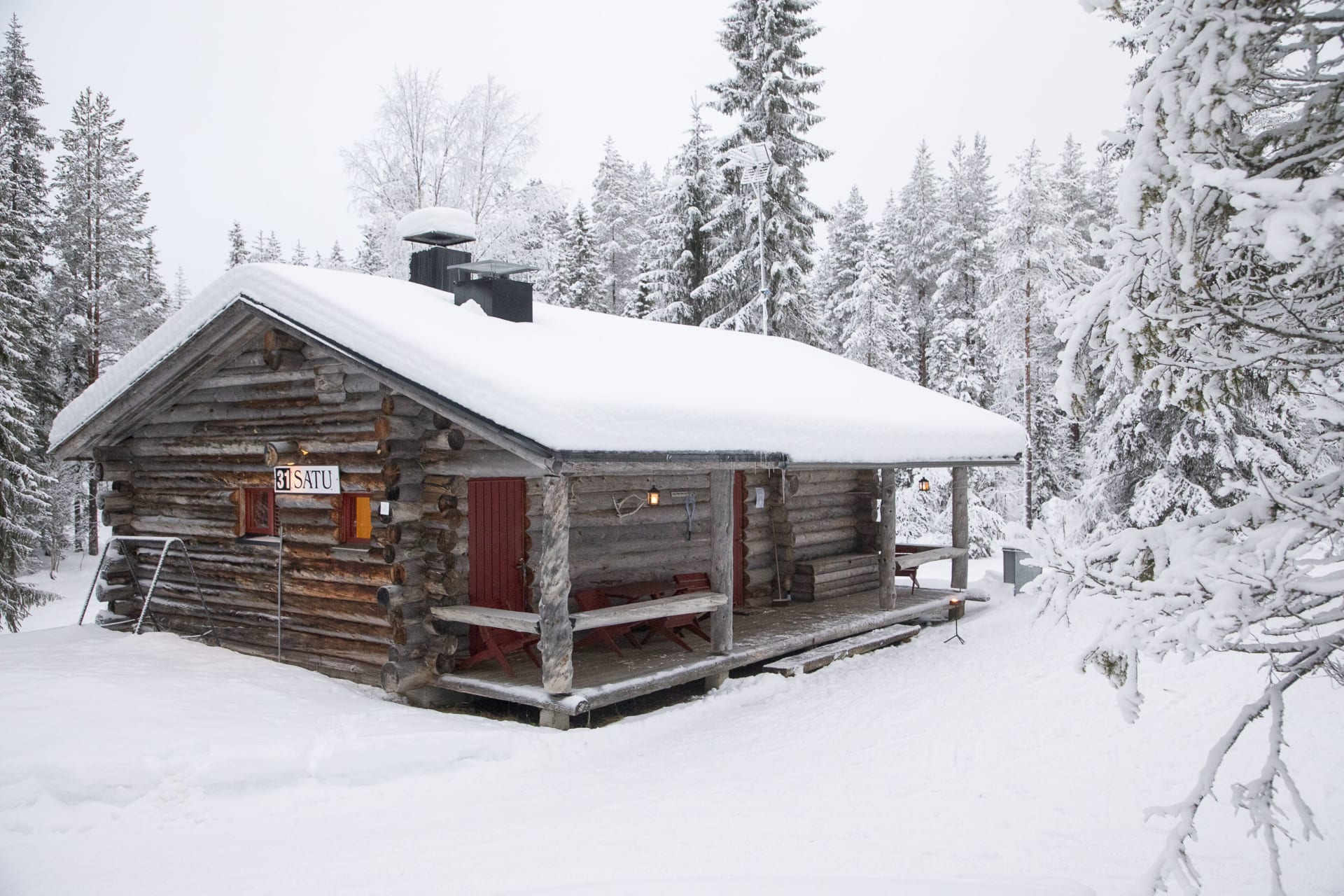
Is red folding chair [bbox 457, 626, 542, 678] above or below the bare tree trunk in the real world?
below

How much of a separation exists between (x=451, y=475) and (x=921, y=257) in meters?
26.5

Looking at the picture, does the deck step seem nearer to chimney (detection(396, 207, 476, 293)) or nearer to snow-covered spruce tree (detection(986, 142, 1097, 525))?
chimney (detection(396, 207, 476, 293))

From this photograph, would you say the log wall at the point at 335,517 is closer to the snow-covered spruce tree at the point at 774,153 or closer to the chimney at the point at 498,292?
the chimney at the point at 498,292

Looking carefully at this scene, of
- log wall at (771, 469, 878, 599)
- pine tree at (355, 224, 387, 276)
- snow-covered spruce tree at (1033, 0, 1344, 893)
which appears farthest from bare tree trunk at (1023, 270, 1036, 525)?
snow-covered spruce tree at (1033, 0, 1344, 893)

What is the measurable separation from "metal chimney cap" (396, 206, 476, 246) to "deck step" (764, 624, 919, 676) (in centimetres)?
713

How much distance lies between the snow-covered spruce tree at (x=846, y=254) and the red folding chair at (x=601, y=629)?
67.4 ft

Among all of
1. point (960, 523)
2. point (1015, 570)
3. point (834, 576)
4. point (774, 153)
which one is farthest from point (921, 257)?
point (834, 576)

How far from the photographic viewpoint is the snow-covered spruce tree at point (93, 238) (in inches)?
938

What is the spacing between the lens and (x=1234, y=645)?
3.95 meters

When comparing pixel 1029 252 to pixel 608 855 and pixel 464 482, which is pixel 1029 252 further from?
pixel 608 855

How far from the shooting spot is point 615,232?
36.5 metres

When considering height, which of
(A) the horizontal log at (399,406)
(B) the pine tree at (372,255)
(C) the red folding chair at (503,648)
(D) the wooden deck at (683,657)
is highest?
(B) the pine tree at (372,255)

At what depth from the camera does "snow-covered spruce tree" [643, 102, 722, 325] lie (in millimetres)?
25500

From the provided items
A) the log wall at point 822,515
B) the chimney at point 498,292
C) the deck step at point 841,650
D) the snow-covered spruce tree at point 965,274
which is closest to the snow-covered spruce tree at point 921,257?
the snow-covered spruce tree at point 965,274
